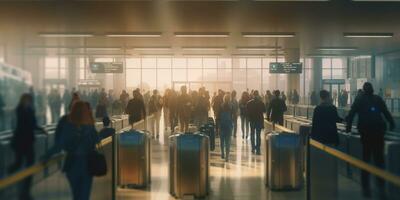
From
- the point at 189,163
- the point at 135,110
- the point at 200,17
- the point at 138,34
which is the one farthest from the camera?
the point at 138,34

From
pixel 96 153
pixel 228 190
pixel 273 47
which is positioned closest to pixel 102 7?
pixel 228 190

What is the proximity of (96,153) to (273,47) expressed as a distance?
78.4ft

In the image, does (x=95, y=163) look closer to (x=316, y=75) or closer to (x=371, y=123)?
(x=371, y=123)

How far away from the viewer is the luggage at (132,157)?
37.7 ft

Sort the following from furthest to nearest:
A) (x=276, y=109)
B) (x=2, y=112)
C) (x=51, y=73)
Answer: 1. (x=276, y=109)
2. (x=51, y=73)
3. (x=2, y=112)

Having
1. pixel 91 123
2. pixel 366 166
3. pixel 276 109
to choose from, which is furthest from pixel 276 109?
pixel 366 166

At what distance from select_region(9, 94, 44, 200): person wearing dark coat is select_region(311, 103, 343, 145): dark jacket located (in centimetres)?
563

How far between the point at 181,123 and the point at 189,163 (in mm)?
11154

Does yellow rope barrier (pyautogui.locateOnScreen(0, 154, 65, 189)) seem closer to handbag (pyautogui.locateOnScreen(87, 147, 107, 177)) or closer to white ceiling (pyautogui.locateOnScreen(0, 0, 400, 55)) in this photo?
handbag (pyautogui.locateOnScreen(87, 147, 107, 177))

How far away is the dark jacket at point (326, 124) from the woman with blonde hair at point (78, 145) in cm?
506

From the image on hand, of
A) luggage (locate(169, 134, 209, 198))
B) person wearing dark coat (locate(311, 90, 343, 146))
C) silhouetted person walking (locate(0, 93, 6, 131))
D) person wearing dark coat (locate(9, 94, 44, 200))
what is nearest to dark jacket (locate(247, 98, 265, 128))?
person wearing dark coat (locate(311, 90, 343, 146))

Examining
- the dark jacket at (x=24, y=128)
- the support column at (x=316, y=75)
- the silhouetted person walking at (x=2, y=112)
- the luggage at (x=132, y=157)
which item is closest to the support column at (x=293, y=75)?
the support column at (x=316, y=75)

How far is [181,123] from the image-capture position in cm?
2156

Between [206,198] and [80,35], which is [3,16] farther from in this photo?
[206,198]
